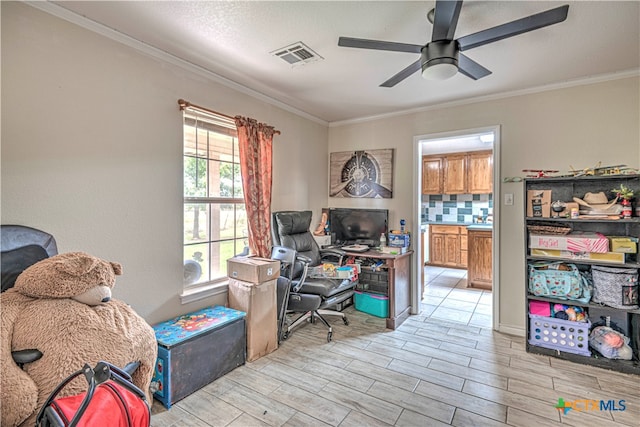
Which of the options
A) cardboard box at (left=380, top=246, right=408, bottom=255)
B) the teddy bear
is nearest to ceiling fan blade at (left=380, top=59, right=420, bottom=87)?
cardboard box at (left=380, top=246, right=408, bottom=255)

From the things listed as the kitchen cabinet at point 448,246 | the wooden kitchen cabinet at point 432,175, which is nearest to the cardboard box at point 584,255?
the kitchen cabinet at point 448,246

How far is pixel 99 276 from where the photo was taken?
5.05 ft

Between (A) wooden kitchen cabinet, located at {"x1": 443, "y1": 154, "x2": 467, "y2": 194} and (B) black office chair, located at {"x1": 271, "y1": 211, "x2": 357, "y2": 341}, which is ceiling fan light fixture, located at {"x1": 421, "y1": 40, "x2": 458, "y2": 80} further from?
(A) wooden kitchen cabinet, located at {"x1": 443, "y1": 154, "x2": 467, "y2": 194}

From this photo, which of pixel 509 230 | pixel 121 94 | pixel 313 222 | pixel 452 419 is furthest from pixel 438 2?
pixel 313 222

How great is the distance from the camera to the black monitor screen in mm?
3801

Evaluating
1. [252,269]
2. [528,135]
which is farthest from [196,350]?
[528,135]

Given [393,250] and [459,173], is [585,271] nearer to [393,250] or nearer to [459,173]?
[393,250]

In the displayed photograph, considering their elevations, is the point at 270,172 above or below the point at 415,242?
above

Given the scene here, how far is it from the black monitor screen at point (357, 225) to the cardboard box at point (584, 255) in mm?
1586

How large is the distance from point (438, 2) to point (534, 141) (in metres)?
2.25

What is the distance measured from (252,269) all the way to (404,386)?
144cm

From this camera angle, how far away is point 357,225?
3920 mm

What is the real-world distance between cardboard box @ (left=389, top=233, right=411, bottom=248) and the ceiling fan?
1.95 metres

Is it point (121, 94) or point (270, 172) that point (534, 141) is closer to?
point (270, 172)
